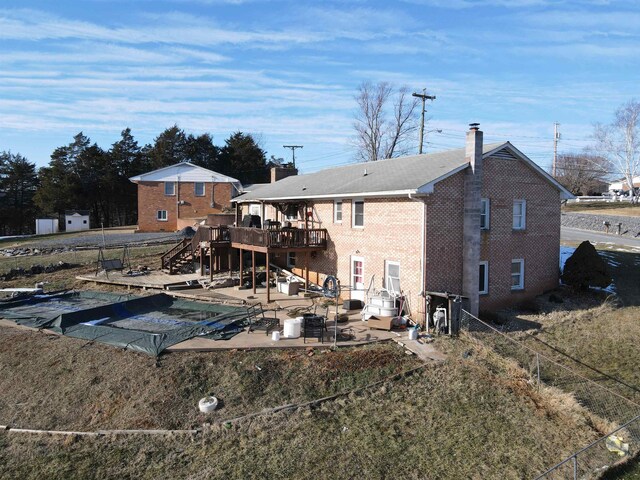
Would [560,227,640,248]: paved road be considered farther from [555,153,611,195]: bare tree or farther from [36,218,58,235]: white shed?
[36,218,58,235]: white shed

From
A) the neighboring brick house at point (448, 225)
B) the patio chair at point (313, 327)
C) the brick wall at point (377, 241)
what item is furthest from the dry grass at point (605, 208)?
the patio chair at point (313, 327)

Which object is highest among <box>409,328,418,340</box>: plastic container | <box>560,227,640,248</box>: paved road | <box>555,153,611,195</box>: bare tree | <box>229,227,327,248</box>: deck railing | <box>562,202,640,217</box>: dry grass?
<box>555,153,611,195</box>: bare tree

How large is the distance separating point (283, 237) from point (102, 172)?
176 feet

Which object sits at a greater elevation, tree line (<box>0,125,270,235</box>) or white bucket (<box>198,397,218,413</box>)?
tree line (<box>0,125,270,235</box>)

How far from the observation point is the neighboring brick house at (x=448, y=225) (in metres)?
17.5

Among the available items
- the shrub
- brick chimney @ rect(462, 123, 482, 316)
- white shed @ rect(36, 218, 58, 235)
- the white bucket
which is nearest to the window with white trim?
brick chimney @ rect(462, 123, 482, 316)

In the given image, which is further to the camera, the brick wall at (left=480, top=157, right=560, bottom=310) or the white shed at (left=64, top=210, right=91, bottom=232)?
the white shed at (left=64, top=210, right=91, bottom=232)

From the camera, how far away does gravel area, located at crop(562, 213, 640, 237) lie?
3897cm

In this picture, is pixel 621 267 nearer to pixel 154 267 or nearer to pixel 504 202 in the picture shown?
pixel 504 202

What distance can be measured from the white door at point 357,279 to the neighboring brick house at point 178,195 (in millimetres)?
28791

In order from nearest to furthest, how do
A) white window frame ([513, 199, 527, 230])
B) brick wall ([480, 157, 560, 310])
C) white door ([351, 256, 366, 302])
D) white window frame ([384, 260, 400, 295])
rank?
white window frame ([384, 260, 400, 295]), brick wall ([480, 157, 560, 310]), white door ([351, 256, 366, 302]), white window frame ([513, 199, 527, 230])

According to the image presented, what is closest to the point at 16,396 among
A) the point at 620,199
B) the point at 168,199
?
the point at 168,199

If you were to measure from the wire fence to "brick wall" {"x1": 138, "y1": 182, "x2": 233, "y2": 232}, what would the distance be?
120 ft

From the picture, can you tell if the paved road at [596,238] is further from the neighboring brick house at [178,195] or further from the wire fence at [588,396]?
the neighboring brick house at [178,195]
